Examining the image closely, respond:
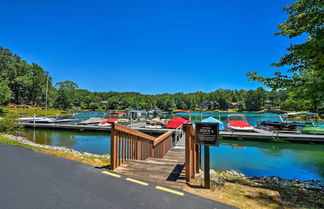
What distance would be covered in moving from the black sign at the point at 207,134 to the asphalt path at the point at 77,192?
3.25 feet

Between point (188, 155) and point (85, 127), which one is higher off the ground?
point (188, 155)

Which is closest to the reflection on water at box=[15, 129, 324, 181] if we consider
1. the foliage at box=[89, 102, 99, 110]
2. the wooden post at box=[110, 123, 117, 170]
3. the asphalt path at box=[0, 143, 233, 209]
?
the wooden post at box=[110, 123, 117, 170]

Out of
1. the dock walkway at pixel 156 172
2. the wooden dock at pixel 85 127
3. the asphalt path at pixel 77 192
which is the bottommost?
the wooden dock at pixel 85 127

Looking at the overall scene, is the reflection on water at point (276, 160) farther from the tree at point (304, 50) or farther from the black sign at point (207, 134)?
the black sign at point (207, 134)

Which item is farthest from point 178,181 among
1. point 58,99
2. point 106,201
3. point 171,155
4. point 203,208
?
point 58,99

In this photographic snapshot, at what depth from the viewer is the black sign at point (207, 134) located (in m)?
3.10

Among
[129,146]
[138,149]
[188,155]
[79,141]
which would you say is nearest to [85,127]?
[79,141]

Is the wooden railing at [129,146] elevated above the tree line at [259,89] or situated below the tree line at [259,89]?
below

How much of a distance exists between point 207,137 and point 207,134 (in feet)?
0.19

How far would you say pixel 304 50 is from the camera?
344cm

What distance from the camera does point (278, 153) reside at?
10.8m

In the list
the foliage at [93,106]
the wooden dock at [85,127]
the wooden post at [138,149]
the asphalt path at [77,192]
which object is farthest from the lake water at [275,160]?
the foliage at [93,106]

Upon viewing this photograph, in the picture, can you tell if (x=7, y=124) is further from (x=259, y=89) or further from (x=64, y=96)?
(x=259, y=89)

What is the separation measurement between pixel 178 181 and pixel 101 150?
881cm
